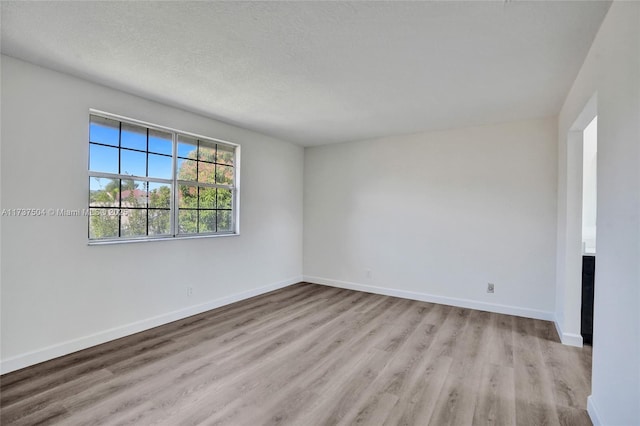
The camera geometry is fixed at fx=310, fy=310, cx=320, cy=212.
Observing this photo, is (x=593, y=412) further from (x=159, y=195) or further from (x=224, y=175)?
(x=224, y=175)

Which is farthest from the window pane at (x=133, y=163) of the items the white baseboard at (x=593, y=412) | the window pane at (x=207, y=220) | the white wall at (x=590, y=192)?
the white wall at (x=590, y=192)

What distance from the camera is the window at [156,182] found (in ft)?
10.2

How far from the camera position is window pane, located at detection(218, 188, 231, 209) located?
14.3 ft

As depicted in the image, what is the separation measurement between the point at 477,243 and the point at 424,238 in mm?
715

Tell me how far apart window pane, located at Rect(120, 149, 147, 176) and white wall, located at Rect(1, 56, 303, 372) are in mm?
365

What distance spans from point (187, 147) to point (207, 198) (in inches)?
27.6

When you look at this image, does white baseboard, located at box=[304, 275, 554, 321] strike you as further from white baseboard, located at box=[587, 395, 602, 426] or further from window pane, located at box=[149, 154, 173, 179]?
window pane, located at box=[149, 154, 173, 179]

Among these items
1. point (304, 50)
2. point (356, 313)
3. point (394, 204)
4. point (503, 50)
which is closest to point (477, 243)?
point (394, 204)

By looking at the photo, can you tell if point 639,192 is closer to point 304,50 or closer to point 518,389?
point 518,389

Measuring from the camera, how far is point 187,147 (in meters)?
3.94

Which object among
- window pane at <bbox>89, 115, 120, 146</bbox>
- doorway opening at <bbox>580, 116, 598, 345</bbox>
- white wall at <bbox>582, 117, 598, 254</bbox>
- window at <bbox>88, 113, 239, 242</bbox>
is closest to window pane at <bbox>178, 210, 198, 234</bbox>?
window at <bbox>88, 113, 239, 242</bbox>

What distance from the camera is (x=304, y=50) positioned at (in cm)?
232

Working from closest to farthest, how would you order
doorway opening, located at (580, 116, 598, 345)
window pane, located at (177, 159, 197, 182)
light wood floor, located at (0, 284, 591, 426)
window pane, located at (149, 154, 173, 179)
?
light wood floor, located at (0, 284, 591, 426)
doorway opening, located at (580, 116, 598, 345)
window pane, located at (149, 154, 173, 179)
window pane, located at (177, 159, 197, 182)

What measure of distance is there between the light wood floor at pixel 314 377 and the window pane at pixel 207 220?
3.79 ft
